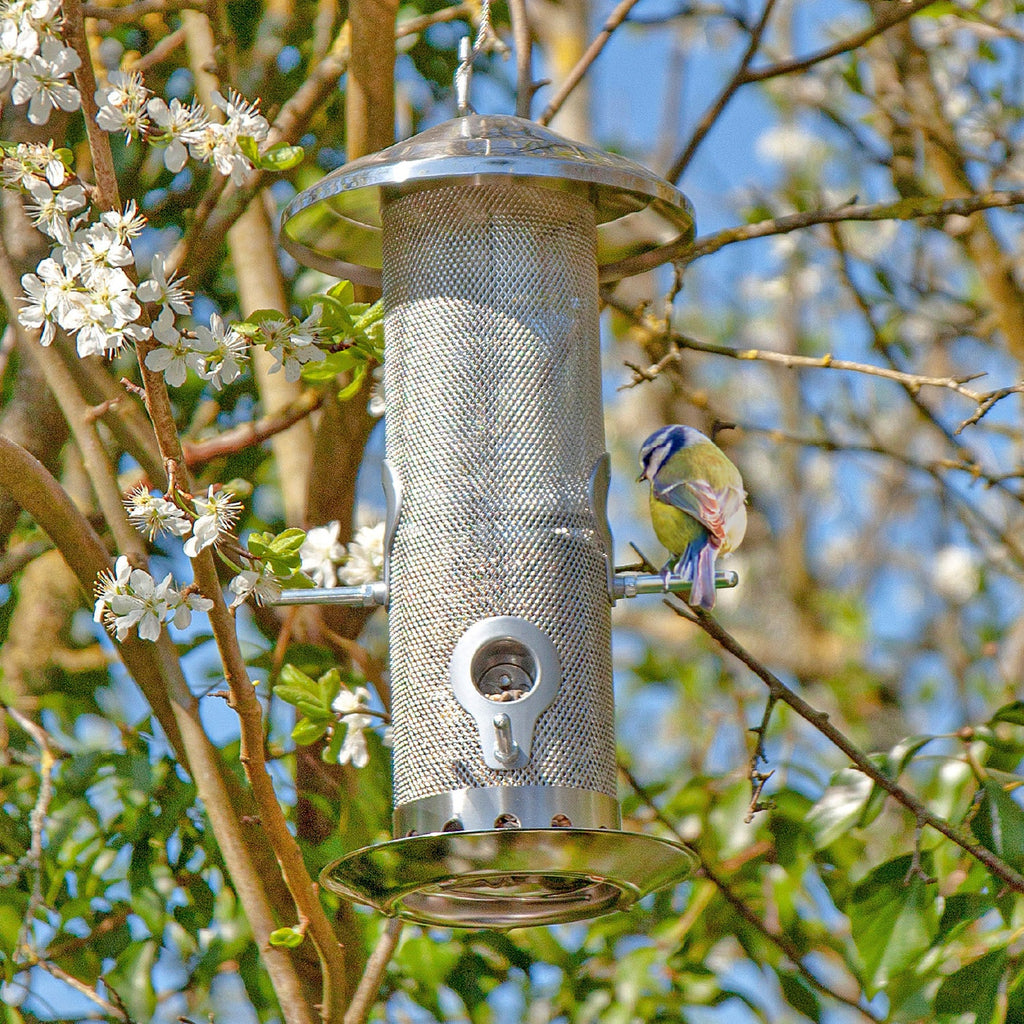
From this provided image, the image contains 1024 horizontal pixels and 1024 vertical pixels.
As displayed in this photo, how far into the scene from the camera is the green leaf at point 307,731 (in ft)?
10.7

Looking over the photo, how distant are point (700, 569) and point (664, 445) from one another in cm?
31

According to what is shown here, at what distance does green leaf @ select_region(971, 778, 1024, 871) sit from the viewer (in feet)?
10.9

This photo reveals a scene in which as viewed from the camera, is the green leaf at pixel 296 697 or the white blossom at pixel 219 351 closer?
the white blossom at pixel 219 351

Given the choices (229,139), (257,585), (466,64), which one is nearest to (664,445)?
(466,64)

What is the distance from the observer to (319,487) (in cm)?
396

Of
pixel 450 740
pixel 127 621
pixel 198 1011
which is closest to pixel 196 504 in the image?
pixel 127 621

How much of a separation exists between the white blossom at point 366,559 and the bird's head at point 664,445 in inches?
22.6

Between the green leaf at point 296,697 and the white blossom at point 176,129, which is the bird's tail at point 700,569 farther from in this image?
the white blossom at point 176,129

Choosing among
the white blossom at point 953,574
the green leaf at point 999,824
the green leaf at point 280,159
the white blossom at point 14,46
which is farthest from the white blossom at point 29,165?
the white blossom at point 953,574

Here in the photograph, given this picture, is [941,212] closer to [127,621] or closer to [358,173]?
[358,173]

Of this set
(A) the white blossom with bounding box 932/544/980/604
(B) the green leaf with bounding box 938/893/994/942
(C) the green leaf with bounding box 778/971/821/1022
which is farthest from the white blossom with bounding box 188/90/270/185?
(A) the white blossom with bounding box 932/544/980/604

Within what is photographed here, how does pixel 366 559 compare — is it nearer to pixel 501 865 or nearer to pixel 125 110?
pixel 501 865

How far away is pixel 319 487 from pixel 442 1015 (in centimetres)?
127

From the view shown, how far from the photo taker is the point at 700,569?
2947 mm
